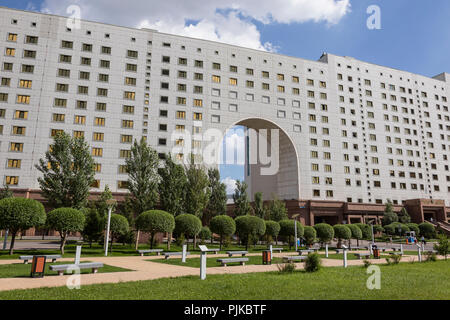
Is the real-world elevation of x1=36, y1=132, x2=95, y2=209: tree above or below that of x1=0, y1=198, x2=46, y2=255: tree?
above

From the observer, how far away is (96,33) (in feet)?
159

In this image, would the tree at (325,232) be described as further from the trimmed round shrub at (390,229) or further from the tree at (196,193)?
the trimmed round shrub at (390,229)

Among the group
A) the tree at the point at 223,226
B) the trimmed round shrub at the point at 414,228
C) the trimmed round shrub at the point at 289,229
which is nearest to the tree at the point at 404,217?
the trimmed round shrub at the point at 414,228

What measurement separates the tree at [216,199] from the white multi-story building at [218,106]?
22.3 ft

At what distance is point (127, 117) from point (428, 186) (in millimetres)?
61113

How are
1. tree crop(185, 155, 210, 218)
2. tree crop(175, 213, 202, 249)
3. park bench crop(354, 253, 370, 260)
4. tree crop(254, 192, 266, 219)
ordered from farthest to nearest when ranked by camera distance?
tree crop(254, 192, 266, 219) < tree crop(185, 155, 210, 218) < tree crop(175, 213, 202, 249) < park bench crop(354, 253, 370, 260)

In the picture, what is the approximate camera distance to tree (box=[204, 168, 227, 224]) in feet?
147

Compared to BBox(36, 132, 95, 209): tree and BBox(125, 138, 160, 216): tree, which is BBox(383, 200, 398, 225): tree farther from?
BBox(36, 132, 95, 209): tree

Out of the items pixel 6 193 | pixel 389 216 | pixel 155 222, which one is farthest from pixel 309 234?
pixel 6 193

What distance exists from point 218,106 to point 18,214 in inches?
1396

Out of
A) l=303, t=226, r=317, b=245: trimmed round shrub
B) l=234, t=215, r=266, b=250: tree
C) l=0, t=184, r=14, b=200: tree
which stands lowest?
l=303, t=226, r=317, b=245: trimmed round shrub

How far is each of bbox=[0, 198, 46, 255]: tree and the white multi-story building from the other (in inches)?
856

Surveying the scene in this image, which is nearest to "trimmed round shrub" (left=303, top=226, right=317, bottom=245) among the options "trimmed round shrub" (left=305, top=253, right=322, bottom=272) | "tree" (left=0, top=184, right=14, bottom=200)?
"trimmed round shrub" (left=305, top=253, right=322, bottom=272)
